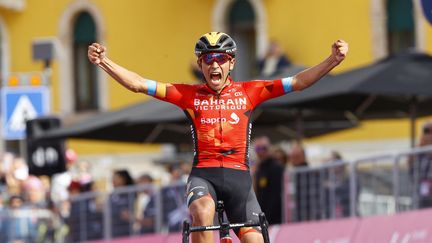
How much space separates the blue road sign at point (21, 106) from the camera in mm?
23500

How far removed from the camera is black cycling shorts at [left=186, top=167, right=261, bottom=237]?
10.9 m

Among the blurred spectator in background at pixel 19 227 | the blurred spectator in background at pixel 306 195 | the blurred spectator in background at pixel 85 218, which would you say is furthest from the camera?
the blurred spectator in background at pixel 19 227

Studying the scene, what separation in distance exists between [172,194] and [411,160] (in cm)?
407

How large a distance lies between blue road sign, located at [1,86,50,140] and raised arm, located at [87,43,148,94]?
487 inches

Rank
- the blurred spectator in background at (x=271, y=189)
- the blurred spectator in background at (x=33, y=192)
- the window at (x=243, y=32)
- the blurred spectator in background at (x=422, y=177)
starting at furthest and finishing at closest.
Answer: the window at (x=243, y=32), the blurred spectator in background at (x=33, y=192), the blurred spectator in background at (x=271, y=189), the blurred spectator in background at (x=422, y=177)

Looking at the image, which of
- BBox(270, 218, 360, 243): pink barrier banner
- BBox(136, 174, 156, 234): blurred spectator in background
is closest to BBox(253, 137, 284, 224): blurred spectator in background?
BBox(270, 218, 360, 243): pink barrier banner

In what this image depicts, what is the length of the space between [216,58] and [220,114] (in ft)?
1.39

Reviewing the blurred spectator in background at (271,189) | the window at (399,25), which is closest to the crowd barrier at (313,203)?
the blurred spectator in background at (271,189)

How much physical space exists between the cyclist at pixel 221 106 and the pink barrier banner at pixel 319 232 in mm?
5010

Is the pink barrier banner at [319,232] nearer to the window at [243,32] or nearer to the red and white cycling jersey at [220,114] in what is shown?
the red and white cycling jersey at [220,114]

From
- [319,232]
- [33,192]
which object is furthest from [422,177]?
[33,192]

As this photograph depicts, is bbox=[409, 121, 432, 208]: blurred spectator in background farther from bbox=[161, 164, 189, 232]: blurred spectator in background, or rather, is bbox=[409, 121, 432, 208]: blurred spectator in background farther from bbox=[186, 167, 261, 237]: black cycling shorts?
bbox=[186, 167, 261, 237]: black cycling shorts

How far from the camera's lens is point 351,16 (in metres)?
31.3

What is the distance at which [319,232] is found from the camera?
1631cm
